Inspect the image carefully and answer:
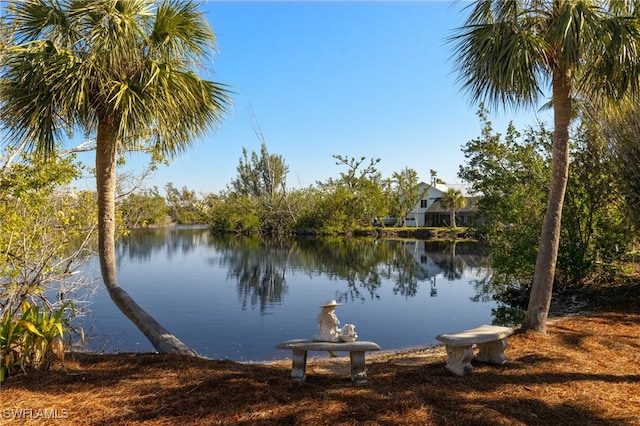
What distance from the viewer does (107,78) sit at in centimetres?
580

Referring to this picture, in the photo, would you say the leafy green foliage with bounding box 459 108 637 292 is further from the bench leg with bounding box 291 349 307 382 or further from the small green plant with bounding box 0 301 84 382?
the small green plant with bounding box 0 301 84 382

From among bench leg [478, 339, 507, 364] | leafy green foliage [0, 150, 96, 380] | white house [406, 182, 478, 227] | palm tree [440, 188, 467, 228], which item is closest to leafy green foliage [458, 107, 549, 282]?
bench leg [478, 339, 507, 364]

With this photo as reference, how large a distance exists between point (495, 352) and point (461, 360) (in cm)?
65

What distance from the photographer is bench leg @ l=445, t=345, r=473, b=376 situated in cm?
515

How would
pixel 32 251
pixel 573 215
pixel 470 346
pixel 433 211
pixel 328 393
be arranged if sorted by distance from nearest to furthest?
pixel 328 393 < pixel 470 346 < pixel 32 251 < pixel 573 215 < pixel 433 211

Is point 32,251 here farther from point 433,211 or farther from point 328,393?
point 433,211

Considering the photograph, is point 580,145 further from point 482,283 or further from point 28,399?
point 28,399

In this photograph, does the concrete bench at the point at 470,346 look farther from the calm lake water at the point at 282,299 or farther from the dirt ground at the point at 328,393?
the calm lake water at the point at 282,299

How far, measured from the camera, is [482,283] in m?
18.4

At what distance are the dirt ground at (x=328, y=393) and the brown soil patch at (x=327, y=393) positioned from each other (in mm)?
11

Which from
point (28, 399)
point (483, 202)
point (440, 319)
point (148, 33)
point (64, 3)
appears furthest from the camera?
point (483, 202)

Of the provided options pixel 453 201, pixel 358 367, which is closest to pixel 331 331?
pixel 358 367

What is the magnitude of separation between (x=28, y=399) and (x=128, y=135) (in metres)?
3.42

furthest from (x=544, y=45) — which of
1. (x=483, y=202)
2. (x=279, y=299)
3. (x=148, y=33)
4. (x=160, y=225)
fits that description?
(x=160, y=225)
